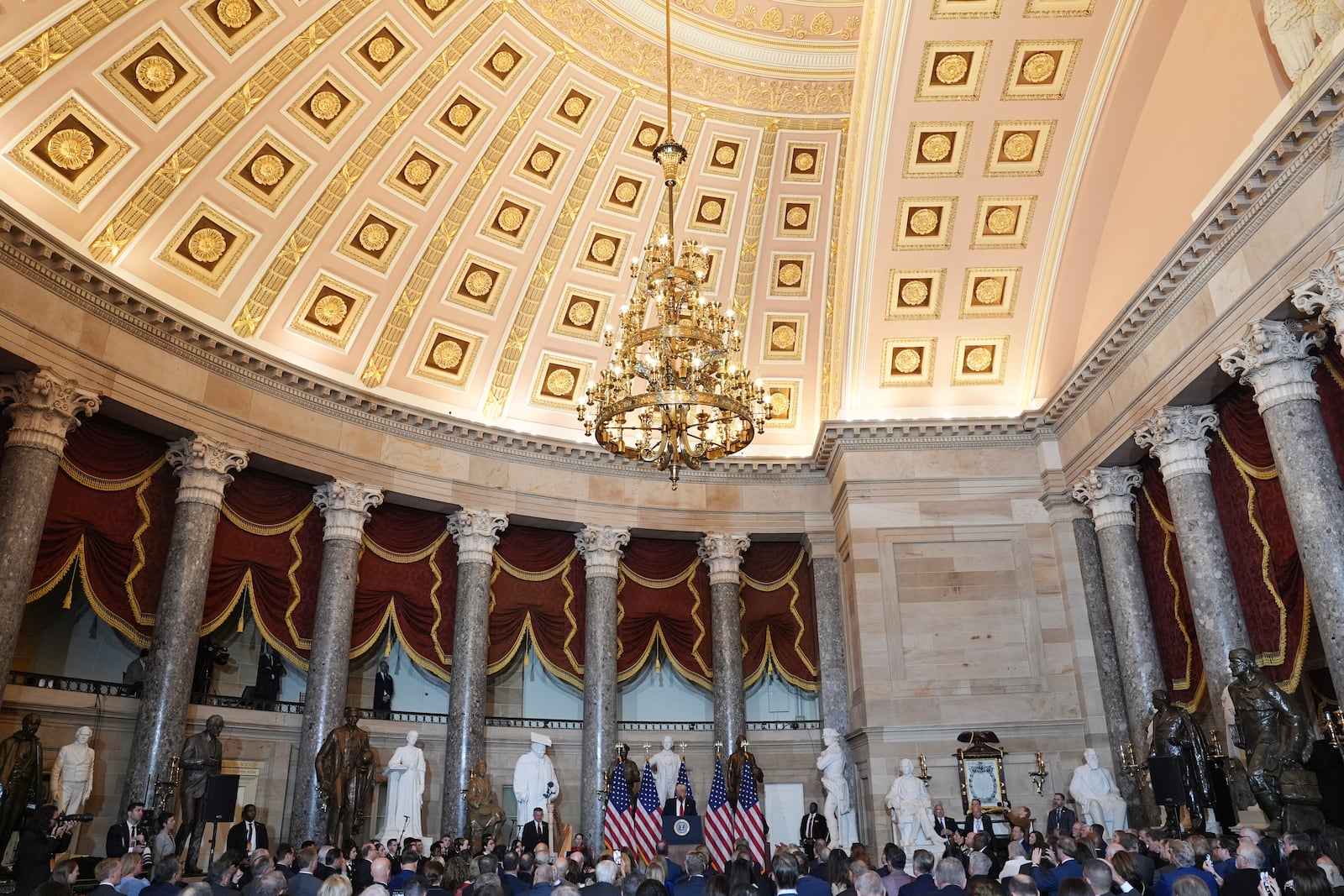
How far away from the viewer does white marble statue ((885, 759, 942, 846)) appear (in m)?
15.1

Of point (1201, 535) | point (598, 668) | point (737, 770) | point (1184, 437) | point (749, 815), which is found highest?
point (1184, 437)

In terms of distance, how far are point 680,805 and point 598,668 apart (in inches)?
120

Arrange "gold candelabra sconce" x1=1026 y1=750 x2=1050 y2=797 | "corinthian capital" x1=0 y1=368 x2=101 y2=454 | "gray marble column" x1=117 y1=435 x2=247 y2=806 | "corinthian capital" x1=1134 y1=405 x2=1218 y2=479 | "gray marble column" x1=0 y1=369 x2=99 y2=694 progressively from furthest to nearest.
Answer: "gold candelabra sconce" x1=1026 y1=750 x2=1050 y2=797, "corinthian capital" x1=1134 y1=405 x2=1218 y2=479, "gray marble column" x1=117 y1=435 x2=247 y2=806, "corinthian capital" x1=0 y1=368 x2=101 y2=454, "gray marble column" x1=0 y1=369 x2=99 y2=694

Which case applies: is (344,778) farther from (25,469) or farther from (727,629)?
(727,629)

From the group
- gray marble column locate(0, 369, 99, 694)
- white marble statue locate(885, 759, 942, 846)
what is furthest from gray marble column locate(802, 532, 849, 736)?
gray marble column locate(0, 369, 99, 694)

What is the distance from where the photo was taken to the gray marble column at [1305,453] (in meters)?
11.0

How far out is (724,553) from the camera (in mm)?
20156

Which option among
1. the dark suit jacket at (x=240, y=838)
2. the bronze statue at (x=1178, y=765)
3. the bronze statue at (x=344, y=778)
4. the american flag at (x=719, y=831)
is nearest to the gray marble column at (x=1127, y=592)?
the bronze statue at (x=1178, y=765)

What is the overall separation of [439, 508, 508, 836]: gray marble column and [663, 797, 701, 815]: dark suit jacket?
3.36 meters

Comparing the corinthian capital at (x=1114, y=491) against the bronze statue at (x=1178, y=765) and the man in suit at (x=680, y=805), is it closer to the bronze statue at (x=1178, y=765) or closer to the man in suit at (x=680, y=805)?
the bronze statue at (x=1178, y=765)

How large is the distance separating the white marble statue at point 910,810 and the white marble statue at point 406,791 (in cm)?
764

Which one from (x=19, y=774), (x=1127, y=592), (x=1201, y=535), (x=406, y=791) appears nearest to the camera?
(x=19, y=774)

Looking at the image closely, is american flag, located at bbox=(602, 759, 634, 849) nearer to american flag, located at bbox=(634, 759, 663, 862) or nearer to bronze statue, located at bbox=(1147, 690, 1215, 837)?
american flag, located at bbox=(634, 759, 663, 862)

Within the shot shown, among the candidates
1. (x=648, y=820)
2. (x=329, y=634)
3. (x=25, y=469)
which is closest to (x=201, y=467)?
(x=25, y=469)
